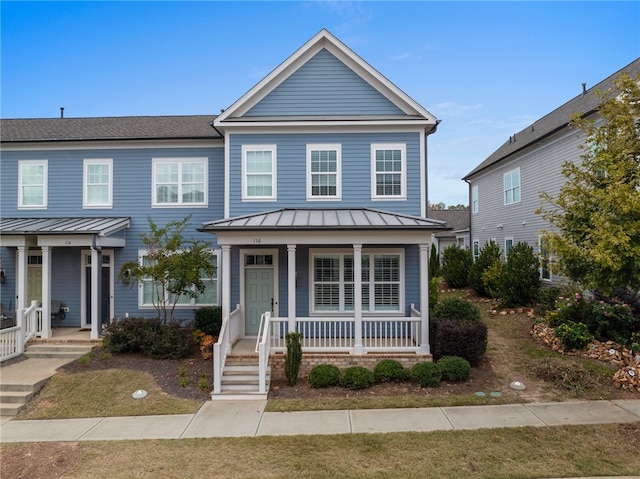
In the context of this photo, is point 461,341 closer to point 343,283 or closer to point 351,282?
point 351,282

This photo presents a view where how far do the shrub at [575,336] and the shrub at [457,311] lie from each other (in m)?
2.26

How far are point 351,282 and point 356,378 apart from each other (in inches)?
135

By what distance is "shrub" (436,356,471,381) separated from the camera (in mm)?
8812

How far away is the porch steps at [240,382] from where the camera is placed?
8398 mm

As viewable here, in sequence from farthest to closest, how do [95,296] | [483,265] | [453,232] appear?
[453,232] < [483,265] < [95,296]

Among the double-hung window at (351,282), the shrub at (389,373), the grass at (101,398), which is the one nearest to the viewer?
the grass at (101,398)

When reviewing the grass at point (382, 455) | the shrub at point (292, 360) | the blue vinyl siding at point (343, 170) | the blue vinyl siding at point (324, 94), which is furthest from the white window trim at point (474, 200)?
the shrub at point (292, 360)

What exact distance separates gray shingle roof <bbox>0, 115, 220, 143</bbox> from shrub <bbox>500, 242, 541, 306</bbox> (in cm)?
1255

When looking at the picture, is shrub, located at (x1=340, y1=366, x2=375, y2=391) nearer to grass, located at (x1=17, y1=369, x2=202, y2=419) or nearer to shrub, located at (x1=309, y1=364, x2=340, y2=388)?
shrub, located at (x1=309, y1=364, x2=340, y2=388)

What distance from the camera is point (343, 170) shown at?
11836 millimetres

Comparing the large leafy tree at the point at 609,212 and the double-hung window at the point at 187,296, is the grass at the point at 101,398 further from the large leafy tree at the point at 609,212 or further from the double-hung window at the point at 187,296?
the large leafy tree at the point at 609,212

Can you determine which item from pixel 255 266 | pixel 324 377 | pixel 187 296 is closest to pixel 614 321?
pixel 324 377

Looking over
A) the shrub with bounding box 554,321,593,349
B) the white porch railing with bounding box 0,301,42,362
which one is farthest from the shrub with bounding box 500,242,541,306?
the white porch railing with bounding box 0,301,42,362

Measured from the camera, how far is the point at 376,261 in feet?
37.7
